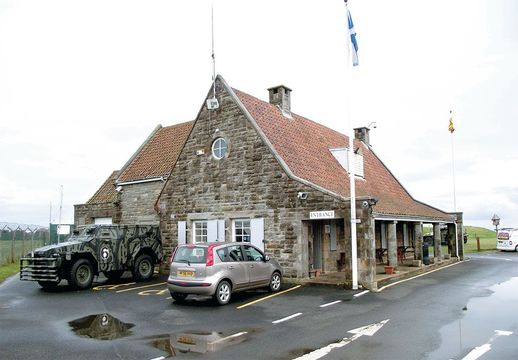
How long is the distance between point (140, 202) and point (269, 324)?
15.7 meters

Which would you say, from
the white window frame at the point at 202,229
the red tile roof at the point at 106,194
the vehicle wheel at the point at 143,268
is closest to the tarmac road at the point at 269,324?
the vehicle wheel at the point at 143,268

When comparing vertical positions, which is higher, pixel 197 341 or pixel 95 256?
pixel 95 256

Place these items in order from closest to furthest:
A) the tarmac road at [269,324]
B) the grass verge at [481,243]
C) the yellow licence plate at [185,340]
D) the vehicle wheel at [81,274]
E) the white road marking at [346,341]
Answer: the white road marking at [346,341]
the tarmac road at [269,324]
the yellow licence plate at [185,340]
the vehicle wheel at [81,274]
the grass verge at [481,243]

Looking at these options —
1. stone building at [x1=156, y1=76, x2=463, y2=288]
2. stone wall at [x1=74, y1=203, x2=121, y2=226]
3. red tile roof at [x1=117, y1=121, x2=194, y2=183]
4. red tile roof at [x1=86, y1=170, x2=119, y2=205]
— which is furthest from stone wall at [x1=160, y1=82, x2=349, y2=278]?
red tile roof at [x1=86, y1=170, x2=119, y2=205]

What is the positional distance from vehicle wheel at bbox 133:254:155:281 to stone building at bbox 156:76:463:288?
1.92 meters

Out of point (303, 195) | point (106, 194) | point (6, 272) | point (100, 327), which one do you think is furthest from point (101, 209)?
point (100, 327)

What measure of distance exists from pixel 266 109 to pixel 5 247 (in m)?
18.9

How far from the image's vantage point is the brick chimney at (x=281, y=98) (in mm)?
22203

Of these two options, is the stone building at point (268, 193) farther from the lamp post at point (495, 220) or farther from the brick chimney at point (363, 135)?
the lamp post at point (495, 220)

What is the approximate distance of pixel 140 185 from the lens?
24047 mm

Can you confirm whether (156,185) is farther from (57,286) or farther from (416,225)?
(416,225)

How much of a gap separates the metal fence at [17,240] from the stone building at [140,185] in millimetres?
3031

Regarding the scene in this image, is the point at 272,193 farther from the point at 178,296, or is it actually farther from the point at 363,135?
the point at 363,135

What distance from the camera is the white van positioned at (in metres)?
36.7
